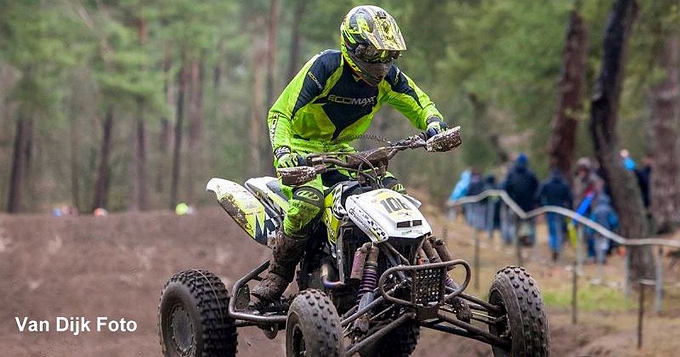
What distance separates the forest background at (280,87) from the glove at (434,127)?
21.6 ft

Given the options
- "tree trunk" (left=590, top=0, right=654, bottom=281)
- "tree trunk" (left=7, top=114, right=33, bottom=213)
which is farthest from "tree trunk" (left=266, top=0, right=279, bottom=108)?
"tree trunk" (left=590, top=0, right=654, bottom=281)

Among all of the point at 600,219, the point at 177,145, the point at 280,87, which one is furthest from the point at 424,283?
the point at 280,87

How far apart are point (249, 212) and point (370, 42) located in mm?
1818

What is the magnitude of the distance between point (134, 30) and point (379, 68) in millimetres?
35716

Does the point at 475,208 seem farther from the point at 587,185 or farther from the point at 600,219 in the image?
the point at 600,219

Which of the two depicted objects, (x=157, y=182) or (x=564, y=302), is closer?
(x=564, y=302)

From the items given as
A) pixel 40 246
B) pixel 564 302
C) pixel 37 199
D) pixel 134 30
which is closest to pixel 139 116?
pixel 134 30

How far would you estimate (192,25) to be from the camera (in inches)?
1730

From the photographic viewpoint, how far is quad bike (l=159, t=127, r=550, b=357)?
6.55 metres

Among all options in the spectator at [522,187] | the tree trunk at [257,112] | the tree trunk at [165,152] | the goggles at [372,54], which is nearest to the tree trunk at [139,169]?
the tree trunk at [165,152]

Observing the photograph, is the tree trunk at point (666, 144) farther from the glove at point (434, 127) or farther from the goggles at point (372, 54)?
the goggles at point (372, 54)

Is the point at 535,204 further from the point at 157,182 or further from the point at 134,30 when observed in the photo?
the point at 157,182

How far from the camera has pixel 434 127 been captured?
7371 millimetres

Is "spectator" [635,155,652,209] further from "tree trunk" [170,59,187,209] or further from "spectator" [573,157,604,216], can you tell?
"tree trunk" [170,59,187,209]
